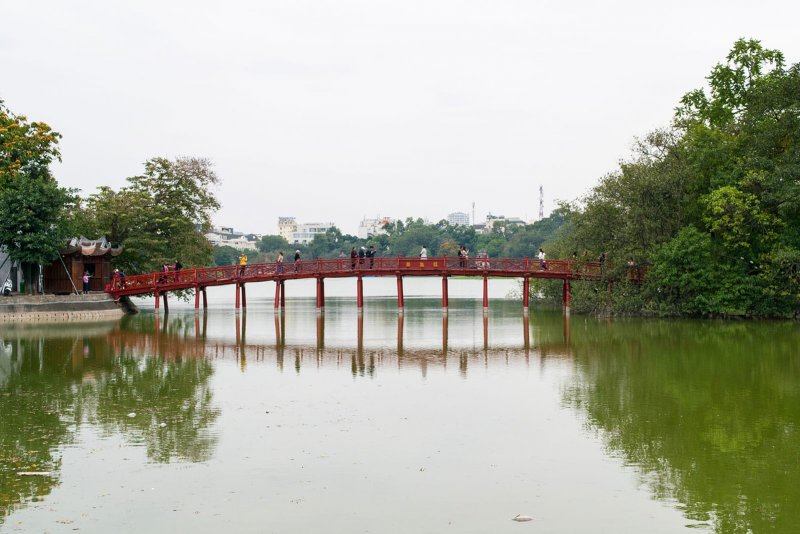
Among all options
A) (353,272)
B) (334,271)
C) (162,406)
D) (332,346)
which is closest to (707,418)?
(162,406)

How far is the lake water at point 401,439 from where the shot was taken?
10.7 m

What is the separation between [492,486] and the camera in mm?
11797

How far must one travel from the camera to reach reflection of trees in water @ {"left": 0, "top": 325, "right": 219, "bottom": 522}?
1323cm

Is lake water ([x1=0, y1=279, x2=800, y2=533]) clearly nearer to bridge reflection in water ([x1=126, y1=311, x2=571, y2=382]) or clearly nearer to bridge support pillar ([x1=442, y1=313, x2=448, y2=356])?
bridge reflection in water ([x1=126, y1=311, x2=571, y2=382])

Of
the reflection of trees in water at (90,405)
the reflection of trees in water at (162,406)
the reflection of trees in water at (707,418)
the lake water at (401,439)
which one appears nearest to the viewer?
the lake water at (401,439)

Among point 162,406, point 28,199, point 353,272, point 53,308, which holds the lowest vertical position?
point 162,406

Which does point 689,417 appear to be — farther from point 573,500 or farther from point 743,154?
point 743,154

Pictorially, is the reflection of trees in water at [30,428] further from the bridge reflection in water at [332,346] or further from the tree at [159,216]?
the tree at [159,216]

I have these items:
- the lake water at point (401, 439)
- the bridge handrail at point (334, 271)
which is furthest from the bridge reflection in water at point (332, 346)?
the bridge handrail at point (334, 271)

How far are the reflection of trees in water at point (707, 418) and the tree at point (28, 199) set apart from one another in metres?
27.1

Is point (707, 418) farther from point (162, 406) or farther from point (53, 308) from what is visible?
point (53, 308)

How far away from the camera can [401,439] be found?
48.1 feet

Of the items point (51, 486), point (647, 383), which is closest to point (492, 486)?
point (51, 486)

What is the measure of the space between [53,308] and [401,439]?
1294 inches
